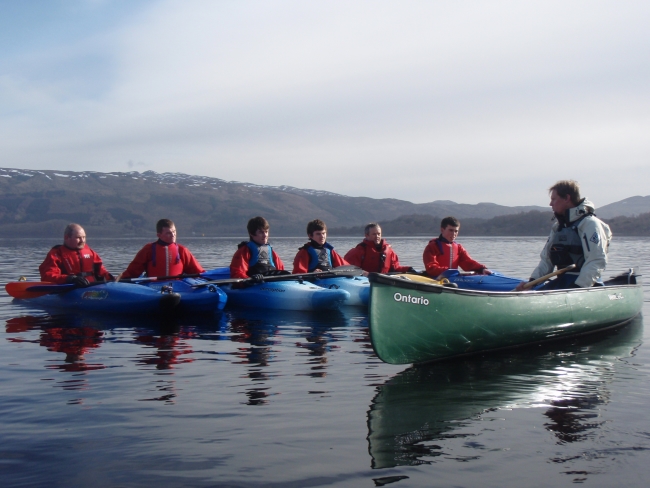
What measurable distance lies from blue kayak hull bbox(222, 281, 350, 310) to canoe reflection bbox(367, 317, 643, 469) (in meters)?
4.32

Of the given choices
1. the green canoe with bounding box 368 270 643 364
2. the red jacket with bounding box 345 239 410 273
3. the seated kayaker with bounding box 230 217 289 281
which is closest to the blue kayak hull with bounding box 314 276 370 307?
the red jacket with bounding box 345 239 410 273

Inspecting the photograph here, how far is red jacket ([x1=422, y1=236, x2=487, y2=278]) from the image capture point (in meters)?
13.7

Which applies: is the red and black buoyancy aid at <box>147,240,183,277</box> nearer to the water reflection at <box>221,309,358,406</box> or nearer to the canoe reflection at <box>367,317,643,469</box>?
the water reflection at <box>221,309,358,406</box>

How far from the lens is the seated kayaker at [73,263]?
1204 cm

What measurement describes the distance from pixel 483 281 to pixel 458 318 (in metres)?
6.13

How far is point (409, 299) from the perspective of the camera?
22.2ft

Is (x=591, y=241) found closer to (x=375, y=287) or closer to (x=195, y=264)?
(x=375, y=287)

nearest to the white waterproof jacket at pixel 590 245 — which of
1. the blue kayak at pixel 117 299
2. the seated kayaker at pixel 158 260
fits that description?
the blue kayak at pixel 117 299

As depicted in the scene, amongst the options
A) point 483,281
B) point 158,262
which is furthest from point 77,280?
point 483,281

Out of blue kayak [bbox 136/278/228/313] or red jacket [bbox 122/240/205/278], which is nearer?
blue kayak [bbox 136/278/228/313]

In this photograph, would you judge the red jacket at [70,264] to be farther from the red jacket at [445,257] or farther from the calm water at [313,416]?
the red jacket at [445,257]

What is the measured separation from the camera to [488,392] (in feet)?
20.2

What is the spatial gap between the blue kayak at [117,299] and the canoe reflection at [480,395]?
5.51 metres

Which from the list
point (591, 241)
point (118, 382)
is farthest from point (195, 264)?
point (591, 241)
